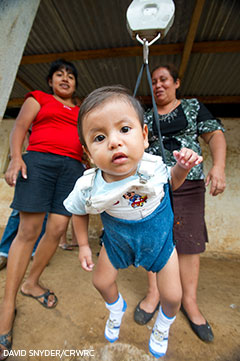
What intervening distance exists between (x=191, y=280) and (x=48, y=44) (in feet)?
11.3

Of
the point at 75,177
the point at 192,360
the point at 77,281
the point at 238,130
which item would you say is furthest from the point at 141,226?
the point at 238,130

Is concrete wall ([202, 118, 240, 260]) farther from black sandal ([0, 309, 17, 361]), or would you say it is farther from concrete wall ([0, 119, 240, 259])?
black sandal ([0, 309, 17, 361])

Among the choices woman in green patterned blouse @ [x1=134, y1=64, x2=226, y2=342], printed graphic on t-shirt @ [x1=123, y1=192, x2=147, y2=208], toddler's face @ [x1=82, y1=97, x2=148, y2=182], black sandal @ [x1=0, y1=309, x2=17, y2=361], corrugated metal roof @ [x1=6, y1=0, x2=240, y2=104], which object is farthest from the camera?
corrugated metal roof @ [x1=6, y1=0, x2=240, y2=104]

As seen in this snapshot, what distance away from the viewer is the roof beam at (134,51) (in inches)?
106

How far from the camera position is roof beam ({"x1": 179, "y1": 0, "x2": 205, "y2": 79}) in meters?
2.13

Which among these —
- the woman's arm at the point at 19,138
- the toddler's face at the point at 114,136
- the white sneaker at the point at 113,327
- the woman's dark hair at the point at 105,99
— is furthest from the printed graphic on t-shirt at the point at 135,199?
the woman's arm at the point at 19,138

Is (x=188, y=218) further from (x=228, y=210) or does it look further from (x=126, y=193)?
(x=228, y=210)

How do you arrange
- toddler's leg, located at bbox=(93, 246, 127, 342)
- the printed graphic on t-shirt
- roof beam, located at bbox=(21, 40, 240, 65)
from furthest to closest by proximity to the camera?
roof beam, located at bbox=(21, 40, 240, 65)
toddler's leg, located at bbox=(93, 246, 127, 342)
the printed graphic on t-shirt

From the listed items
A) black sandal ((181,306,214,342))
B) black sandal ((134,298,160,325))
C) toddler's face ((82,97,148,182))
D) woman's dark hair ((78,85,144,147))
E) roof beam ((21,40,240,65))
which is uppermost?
roof beam ((21,40,240,65))

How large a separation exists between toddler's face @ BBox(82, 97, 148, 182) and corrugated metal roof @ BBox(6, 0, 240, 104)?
211 cm

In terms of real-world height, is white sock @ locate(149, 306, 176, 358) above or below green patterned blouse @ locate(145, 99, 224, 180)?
below

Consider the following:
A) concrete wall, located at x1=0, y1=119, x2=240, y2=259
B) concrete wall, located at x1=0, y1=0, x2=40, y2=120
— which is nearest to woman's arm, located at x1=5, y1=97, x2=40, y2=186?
concrete wall, located at x1=0, y1=0, x2=40, y2=120

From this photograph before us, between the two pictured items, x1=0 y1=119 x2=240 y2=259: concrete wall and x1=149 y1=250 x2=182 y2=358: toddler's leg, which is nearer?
x1=149 y1=250 x2=182 y2=358: toddler's leg

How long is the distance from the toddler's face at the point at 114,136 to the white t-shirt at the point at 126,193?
8cm
